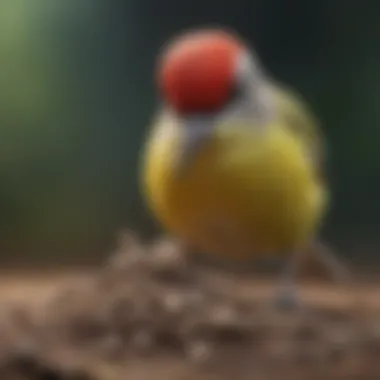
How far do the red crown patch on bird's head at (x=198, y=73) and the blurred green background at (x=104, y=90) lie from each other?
70 millimetres

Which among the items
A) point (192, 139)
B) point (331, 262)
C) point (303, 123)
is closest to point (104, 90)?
point (192, 139)

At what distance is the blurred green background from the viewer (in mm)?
1295

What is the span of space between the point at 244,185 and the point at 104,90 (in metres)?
0.22

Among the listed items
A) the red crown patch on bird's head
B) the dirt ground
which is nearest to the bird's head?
the red crown patch on bird's head

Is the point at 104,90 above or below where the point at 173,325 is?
above

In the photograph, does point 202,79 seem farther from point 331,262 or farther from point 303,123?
point 331,262

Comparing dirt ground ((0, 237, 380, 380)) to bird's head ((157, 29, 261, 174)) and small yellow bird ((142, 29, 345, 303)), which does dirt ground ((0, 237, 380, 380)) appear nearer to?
small yellow bird ((142, 29, 345, 303))

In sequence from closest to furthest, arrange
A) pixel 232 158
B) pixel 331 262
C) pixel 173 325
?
pixel 173 325, pixel 232 158, pixel 331 262

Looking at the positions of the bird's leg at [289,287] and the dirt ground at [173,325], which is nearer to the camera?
the dirt ground at [173,325]

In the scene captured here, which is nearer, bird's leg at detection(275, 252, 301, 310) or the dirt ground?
the dirt ground

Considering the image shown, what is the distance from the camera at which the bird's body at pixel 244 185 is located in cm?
127

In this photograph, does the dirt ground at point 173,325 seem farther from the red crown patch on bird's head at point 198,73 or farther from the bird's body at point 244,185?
the red crown patch on bird's head at point 198,73

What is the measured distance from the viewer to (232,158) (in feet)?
4.19

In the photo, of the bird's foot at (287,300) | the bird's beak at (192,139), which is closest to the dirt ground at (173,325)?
the bird's foot at (287,300)
